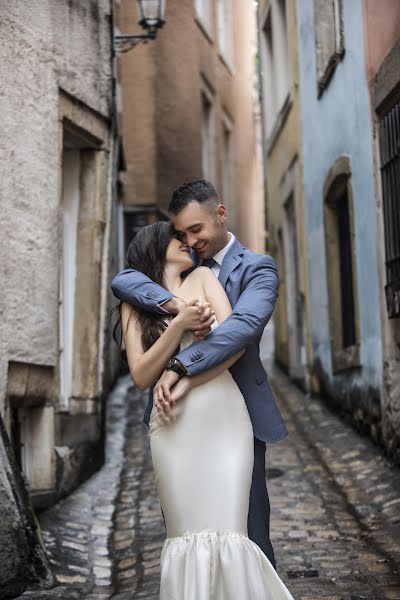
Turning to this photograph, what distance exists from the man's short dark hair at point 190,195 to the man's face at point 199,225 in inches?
0.7

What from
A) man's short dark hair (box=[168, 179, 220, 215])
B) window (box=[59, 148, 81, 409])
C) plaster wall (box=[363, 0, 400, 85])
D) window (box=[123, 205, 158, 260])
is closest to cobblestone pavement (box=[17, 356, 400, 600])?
window (box=[59, 148, 81, 409])

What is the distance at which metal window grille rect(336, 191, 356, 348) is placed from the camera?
417 inches

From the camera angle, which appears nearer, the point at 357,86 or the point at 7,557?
the point at 7,557

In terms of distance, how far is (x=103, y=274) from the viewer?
28.5ft

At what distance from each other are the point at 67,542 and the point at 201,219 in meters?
3.27

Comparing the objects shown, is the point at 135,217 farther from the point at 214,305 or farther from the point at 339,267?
the point at 214,305

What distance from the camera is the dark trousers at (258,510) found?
4.11m

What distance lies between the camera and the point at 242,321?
386 centimetres

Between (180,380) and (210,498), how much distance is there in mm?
440

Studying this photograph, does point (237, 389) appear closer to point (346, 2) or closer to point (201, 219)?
point (201, 219)

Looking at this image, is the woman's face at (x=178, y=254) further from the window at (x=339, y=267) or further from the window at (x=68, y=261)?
the window at (x=339, y=267)

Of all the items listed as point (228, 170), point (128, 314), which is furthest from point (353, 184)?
point (228, 170)

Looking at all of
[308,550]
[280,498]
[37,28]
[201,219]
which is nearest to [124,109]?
[37,28]

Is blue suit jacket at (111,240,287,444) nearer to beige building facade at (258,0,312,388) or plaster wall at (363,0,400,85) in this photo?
plaster wall at (363,0,400,85)
